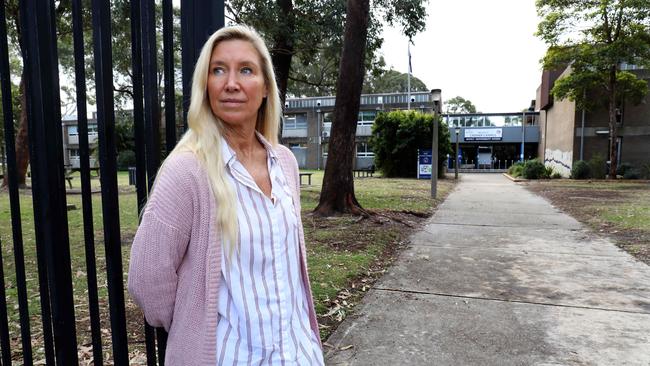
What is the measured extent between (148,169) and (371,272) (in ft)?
12.6

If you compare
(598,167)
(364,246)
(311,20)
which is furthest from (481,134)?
(364,246)

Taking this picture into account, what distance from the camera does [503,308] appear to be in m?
4.04

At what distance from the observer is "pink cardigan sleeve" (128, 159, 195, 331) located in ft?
4.31

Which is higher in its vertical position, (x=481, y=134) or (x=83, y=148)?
(x=481, y=134)

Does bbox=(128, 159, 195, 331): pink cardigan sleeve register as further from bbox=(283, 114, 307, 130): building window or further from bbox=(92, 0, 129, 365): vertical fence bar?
bbox=(283, 114, 307, 130): building window

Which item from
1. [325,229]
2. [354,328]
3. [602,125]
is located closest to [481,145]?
[602,125]

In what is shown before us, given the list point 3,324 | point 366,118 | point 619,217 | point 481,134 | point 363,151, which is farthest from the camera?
point 363,151

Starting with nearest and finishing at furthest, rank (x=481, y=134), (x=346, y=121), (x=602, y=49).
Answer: (x=346, y=121) < (x=602, y=49) < (x=481, y=134)

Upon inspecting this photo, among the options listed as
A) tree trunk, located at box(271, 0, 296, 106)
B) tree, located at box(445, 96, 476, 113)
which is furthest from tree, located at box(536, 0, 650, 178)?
tree, located at box(445, 96, 476, 113)

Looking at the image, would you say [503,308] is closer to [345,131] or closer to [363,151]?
[345,131]

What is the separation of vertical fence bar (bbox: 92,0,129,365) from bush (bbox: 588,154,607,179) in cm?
2751

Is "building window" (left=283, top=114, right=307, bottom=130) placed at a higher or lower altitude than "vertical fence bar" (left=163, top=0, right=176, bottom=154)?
higher

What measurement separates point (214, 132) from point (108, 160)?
0.54 metres

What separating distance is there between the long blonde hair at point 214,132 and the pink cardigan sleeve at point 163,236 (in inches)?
3.0
